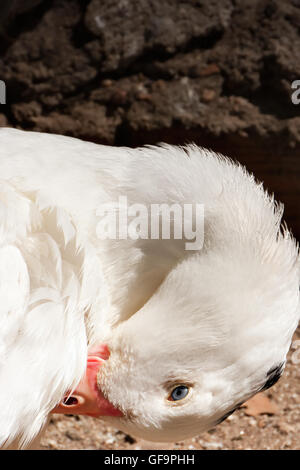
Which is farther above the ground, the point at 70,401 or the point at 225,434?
the point at 70,401

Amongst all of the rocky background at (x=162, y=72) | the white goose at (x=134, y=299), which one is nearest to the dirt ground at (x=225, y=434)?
the rocky background at (x=162, y=72)

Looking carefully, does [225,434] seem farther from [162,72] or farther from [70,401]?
[162,72]

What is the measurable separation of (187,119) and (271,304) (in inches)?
81.6

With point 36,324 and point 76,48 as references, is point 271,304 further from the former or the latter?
point 76,48

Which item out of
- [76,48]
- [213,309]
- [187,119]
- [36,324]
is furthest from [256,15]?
[36,324]

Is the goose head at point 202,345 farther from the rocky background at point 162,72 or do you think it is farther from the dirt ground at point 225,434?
the rocky background at point 162,72

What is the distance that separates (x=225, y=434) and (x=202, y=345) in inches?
61.2

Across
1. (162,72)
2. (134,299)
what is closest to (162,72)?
(162,72)

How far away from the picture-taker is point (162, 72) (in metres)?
3.86

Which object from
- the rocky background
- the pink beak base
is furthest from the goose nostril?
the rocky background

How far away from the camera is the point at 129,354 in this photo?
212 cm

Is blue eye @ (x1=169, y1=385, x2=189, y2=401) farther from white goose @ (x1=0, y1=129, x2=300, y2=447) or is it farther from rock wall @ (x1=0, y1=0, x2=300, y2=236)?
rock wall @ (x1=0, y1=0, x2=300, y2=236)

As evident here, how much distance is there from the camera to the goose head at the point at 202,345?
6.69 feet

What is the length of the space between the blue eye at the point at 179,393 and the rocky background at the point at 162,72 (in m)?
1.76
